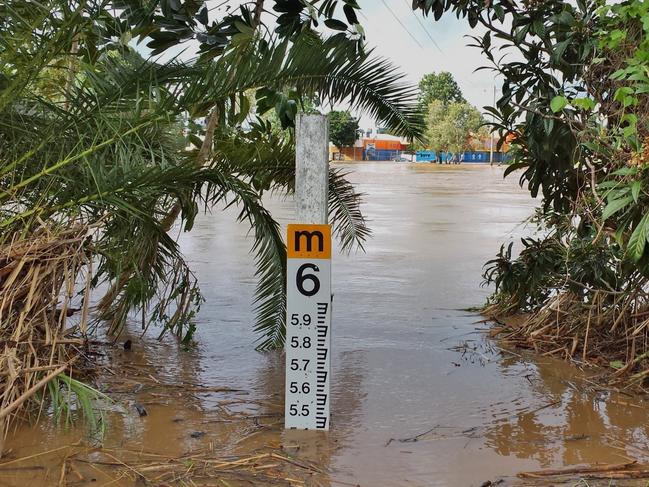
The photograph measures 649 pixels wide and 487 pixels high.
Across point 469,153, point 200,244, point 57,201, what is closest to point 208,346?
point 57,201

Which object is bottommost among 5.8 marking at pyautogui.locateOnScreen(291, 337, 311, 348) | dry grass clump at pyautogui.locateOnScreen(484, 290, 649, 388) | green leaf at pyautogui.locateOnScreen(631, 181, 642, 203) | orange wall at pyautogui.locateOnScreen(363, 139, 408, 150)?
dry grass clump at pyautogui.locateOnScreen(484, 290, 649, 388)

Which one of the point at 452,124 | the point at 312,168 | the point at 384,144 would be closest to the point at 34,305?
the point at 312,168

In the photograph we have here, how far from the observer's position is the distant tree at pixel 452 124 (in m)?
71.6

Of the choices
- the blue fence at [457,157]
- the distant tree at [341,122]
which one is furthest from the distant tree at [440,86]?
the distant tree at [341,122]

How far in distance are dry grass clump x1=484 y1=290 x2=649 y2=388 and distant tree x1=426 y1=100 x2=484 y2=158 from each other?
6491 centimetres

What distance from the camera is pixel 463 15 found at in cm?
605

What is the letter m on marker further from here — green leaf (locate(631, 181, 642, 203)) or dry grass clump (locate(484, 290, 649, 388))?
dry grass clump (locate(484, 290, 649, 388))

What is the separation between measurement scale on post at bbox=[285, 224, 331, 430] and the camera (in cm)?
448

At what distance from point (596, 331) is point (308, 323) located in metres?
3.06

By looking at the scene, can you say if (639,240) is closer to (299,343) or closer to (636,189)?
(636,189)

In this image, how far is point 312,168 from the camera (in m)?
4.58

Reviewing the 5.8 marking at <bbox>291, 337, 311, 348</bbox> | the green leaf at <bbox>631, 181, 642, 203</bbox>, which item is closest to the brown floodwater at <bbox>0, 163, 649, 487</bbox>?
the 5.8 marking at <bbox>291, 337, 311, 348</bbox>

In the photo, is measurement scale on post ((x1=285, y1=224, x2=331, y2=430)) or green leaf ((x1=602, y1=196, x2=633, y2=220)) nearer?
measurement scale on post ((x1=285, y1=224, x2=331, y2=430))

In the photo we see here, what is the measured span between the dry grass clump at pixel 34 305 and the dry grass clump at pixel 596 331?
376 centimetres
